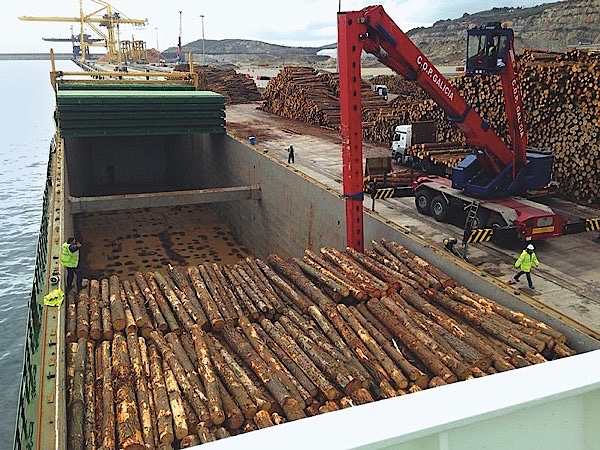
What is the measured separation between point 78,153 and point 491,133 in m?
24.6

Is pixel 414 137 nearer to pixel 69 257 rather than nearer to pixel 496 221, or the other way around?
pixel 496 221

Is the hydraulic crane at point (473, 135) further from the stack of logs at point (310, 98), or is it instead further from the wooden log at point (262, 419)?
the stack of logs at point (310, 98)

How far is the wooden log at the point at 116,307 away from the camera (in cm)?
1058

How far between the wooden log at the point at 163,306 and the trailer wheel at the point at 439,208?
7733mm

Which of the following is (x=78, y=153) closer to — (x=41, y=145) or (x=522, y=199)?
(x=522, y=199)

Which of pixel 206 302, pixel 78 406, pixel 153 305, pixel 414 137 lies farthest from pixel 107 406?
pixel 414 137

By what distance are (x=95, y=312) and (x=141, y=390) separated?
3.12m

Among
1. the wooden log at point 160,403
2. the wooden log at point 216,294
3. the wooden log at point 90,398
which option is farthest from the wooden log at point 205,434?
the wooden log at point 216,294

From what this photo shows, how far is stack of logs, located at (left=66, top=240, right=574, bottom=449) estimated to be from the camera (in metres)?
8.16

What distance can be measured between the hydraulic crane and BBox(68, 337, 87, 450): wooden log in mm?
7132

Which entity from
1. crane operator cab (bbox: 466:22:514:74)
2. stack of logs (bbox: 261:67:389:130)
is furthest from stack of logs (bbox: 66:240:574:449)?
stack of logs (bbox: 261:67:389:130)

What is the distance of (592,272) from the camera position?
1206 centimetres

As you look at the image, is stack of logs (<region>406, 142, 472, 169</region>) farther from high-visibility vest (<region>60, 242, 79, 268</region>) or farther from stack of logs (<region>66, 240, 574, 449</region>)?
high-visibility vest (<region>60, 242, 79, 268</region>)

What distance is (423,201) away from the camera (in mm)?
16156
